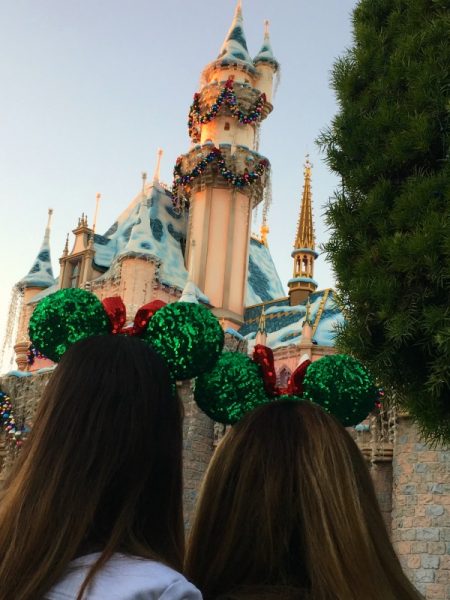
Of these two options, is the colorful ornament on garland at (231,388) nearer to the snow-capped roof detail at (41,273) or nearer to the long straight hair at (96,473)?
the long straight hair at (96,473)

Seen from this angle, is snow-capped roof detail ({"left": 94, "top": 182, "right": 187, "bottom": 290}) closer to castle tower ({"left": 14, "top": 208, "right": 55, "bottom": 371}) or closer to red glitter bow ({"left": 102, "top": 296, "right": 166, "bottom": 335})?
castle tower ({"left": 14, "top": 208, "right": 55, "bottom": 371})

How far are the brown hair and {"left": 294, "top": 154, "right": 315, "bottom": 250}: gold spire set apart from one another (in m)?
27.1

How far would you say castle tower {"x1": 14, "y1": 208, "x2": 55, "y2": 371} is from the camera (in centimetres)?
2717

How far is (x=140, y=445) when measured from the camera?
1901 millimetres

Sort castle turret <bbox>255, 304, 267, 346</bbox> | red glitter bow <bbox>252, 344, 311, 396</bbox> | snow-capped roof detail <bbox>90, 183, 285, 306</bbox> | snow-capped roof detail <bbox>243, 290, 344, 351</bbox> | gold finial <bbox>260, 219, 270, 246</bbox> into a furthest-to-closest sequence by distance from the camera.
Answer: gold finial <bbox>260, 219, 270, 246</bbox> → snow-capped roof detail <bbox>90, 183, 285, 306</bbox> → castle turret <bbox>255, 304, 267, 346</bbox> → snow-capped roof detail <bbox>243, 290, 344, 351</bbox> → red glitter bow <bbox>252, 344, 311, 396</bbox>

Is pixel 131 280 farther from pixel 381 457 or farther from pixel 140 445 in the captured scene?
pixel 140 445

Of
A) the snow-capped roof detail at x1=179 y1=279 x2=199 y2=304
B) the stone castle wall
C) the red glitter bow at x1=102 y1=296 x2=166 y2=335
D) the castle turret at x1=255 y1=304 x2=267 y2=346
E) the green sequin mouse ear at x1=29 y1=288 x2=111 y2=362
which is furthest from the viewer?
the castle turret at x1=255 y1=304 x2=267 y2=346

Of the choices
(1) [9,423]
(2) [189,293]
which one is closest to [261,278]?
(2) [189,293]

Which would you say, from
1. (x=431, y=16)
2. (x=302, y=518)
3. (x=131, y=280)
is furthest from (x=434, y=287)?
(x=131, y=280)

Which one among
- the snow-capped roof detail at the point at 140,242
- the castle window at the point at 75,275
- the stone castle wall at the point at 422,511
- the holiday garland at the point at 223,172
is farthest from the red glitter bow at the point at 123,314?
the castle window at the point at 75,275

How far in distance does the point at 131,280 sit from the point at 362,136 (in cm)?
1751

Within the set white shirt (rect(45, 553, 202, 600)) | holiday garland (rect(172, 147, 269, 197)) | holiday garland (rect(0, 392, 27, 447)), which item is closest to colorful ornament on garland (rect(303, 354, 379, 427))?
white shirt (rect(45, 553, 202, 600))

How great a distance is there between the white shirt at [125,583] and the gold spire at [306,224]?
27.7 m

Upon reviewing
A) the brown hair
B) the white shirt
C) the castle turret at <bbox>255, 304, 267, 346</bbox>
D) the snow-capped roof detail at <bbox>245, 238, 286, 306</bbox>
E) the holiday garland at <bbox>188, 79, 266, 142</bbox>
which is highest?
the holiday garland at <bbox>188, 79, 266, 142</bbox>
